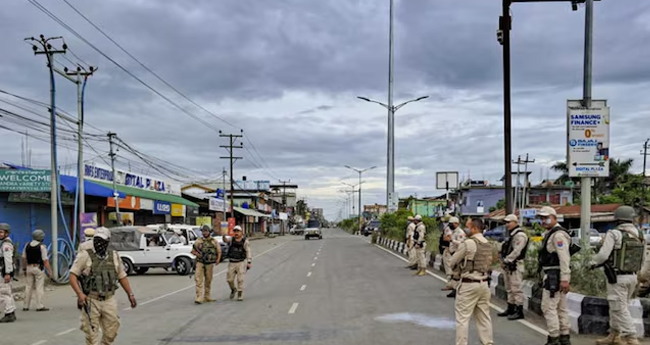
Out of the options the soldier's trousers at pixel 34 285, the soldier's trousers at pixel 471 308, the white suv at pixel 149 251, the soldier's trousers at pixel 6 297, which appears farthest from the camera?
the white suv at pixel 149 251

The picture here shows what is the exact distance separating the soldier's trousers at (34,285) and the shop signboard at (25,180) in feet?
29.1

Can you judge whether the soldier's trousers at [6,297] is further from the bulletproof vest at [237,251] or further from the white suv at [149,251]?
the white suv at [149,251]

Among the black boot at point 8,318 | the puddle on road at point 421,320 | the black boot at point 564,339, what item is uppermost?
the black boot at point 564,339

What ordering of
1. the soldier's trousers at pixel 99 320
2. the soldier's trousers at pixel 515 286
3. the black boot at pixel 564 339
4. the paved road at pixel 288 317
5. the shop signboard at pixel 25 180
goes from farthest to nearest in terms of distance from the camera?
1. the shop signboard at pixel 25 180
2. the soldier's trousers at pixel 515 286
3. the paved road at pixel 288 317
4. the black boot at pixel 564 339
5. the soldier's trousers at pixel 99 320

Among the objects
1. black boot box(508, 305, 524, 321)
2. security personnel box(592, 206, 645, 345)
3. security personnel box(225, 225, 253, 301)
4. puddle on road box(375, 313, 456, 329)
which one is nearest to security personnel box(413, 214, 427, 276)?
security personnel box(225, 225, 253, 301)

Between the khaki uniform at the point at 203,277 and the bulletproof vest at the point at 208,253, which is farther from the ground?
the bulletproof vest at the point at 208,253

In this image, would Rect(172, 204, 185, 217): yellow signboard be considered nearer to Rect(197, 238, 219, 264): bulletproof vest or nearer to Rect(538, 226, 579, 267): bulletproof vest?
Rect(197, 238, 219, 264): bulletproof vest

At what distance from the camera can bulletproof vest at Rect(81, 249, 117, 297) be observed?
740 cm

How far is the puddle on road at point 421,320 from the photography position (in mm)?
10773

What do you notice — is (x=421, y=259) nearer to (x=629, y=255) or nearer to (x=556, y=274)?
(x=556, y=274)

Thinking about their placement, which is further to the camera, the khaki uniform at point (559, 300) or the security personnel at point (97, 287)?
the khaki uniform at point (559, 300)

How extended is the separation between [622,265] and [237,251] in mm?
9278

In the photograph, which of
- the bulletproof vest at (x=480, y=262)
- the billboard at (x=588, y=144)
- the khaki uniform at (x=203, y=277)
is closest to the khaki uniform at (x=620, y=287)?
the bulletproof vest at (x=480, y=262)

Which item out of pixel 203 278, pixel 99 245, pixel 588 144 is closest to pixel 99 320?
pixel 99 245
